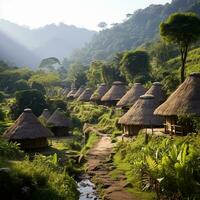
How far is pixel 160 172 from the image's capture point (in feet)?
56.0

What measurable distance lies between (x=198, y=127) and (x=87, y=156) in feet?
31.7

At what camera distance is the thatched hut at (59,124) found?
143 feet

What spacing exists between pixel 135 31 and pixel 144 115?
14870 centimetres

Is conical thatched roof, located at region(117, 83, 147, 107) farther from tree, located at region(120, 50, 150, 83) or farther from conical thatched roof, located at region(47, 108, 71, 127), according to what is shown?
tree, located at region(120, 50, 150, 83)

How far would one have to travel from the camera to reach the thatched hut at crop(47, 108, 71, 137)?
4356 centimetres

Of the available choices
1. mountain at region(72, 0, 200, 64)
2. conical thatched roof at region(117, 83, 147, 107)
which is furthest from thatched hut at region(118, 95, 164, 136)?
mountain at region(72, 0, 200, 64)

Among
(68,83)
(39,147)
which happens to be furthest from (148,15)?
(39,147)

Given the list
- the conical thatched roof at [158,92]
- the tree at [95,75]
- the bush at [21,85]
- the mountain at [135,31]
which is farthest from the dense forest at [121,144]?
the mountain at [135,31]

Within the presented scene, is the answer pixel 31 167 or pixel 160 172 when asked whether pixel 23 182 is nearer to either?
pixel 31 167

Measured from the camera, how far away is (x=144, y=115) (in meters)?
31.1

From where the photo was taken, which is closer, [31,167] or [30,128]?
[31,167]

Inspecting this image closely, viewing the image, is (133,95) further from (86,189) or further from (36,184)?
(36,184)

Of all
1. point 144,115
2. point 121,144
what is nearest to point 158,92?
point 144,115

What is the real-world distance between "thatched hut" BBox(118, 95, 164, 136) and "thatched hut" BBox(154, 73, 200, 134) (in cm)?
310
